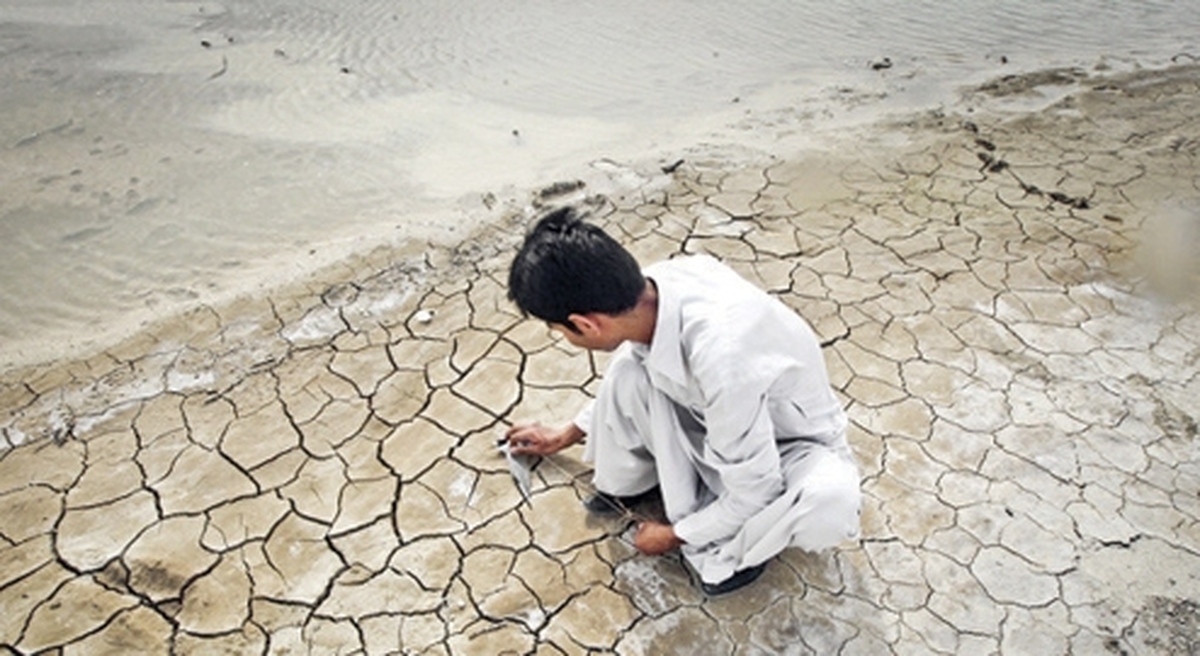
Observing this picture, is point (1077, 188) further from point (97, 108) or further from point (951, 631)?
point (97, 108)

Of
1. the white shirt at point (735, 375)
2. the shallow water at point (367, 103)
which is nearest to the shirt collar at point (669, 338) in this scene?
the white shirt at point (735, 375)

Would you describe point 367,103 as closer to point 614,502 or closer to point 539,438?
point 539,438

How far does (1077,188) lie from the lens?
4145mm

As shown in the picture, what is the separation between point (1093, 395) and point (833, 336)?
987 mm

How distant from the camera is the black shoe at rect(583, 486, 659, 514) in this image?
97.3 inches

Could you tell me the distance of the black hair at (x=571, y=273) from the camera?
1.64m

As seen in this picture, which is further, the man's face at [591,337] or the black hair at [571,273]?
the man's face at [591,337]

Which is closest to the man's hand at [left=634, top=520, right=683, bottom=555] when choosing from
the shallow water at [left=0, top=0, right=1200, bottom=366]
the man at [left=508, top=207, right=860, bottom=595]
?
the man at [left=508, top=207, right=860, bottom=595]

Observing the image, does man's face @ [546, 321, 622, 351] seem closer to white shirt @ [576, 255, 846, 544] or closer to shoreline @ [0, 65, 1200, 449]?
white shirt @ [576, 255, 846, 544]

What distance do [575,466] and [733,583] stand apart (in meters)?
0.71

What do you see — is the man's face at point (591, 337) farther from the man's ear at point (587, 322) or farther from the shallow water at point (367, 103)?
the shallow water at point (367, 103)

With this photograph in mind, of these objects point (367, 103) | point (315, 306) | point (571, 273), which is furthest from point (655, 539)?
point (367, 103)

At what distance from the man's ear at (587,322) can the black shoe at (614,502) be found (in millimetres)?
888

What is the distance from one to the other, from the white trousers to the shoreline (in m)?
1.58
